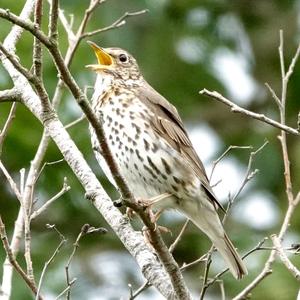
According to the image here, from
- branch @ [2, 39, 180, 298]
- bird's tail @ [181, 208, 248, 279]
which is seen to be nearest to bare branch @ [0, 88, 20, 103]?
branch @ [2, 39, 180, 298]

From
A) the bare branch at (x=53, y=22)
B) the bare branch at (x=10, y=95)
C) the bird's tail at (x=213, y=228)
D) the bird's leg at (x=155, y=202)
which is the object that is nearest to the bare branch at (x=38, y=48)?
the bare branch at (x=53, y=22)

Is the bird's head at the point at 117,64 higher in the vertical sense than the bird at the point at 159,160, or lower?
higher

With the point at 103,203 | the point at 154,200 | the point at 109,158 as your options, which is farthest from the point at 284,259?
the point at 154,200

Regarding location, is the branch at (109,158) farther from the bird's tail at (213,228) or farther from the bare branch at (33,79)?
the bird's tail at (213,228)

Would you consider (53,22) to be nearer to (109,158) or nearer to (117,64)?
(109,158)

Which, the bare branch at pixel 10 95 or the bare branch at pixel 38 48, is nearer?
the bare branch at pixel 38 48

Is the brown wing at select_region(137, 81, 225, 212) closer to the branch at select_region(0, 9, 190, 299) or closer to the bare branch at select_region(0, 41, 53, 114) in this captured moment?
the bare branch at select_region(0, 41, 53, 114)

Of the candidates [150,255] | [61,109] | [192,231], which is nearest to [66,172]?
[61,109]

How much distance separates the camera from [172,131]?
301 inches

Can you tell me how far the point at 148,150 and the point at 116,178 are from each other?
1.67 metres

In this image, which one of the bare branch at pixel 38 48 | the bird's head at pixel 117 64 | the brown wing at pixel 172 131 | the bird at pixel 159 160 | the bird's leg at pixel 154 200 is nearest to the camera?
the bare branch at pixel 38 48

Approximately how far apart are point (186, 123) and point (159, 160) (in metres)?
5.01

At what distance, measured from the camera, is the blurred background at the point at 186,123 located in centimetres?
1017

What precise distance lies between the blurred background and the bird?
2158 millimetres
